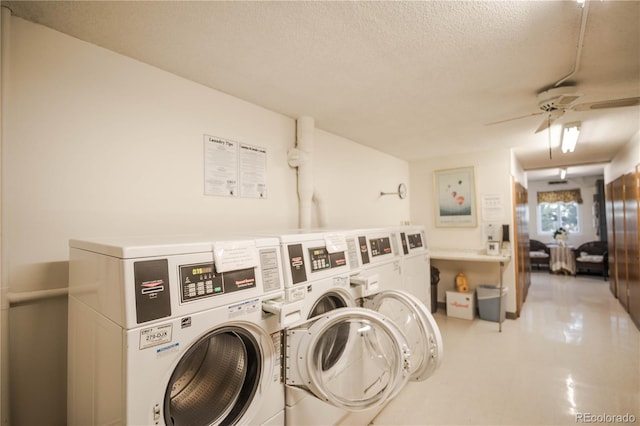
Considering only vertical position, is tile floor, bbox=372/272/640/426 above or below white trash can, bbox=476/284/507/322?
below

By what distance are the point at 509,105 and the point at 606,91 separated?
589 mm

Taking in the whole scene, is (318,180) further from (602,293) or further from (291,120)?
(602,293)

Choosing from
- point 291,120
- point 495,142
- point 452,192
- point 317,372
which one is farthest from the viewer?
point 452,192

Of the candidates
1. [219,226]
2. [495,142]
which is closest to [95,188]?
[219,226]

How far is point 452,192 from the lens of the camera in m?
4.42

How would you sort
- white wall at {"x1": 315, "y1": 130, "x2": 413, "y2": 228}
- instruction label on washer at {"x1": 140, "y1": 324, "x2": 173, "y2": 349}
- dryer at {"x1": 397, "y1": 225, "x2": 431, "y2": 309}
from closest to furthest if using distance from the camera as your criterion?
instruction label on washer at {"x1": 140, "y1": 324, "x2": 173, "y2": 349}
dryer at {"x1": 397, "y1": 225, "x2": 431, "y2": 309}
white wall at {"x1": 315, "y1": 130, "x2": 413, "y2": 228}

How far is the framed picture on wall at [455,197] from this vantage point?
4.26 m

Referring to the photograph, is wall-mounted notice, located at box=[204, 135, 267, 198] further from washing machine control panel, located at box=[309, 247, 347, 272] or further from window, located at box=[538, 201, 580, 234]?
window, located at box=[538, 201, 580, 234]

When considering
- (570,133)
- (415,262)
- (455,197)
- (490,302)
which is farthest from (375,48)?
(490,302)

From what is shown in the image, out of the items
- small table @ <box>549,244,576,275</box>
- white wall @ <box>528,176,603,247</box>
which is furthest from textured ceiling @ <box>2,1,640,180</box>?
white wall @ <box>528,176,603,247</box>

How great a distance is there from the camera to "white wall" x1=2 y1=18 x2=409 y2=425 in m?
1.30

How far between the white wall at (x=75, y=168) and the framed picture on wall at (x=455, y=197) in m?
3.39

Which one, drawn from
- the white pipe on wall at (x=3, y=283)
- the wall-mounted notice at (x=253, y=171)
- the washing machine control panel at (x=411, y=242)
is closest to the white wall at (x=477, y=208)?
the washing machine control panel at (x=411, y=242)

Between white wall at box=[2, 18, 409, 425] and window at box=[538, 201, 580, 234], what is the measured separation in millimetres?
9215
